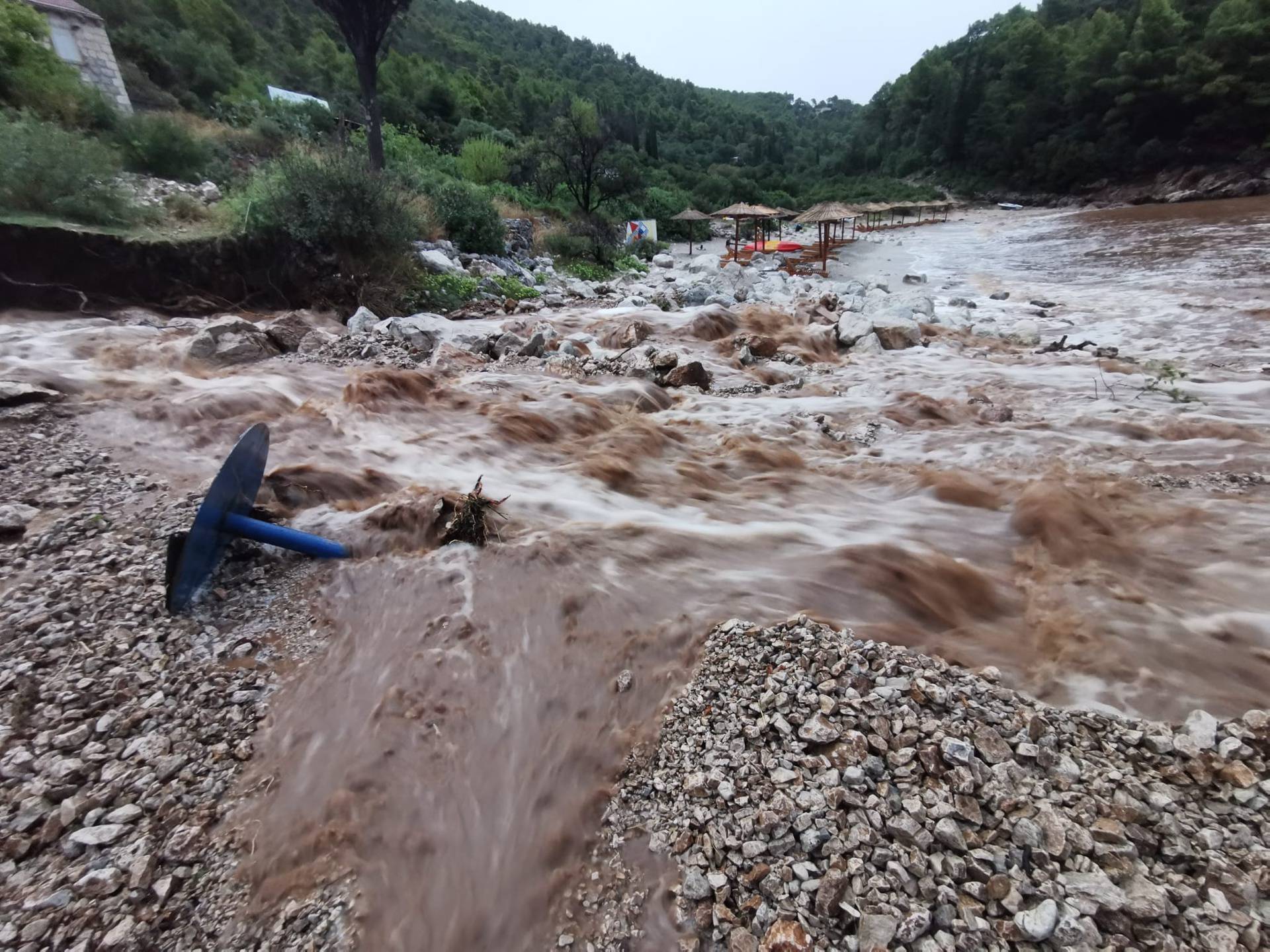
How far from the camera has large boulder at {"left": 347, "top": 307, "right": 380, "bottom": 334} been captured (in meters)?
7.18

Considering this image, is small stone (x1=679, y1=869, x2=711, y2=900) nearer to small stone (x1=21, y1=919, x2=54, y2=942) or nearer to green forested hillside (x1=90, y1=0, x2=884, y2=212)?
small stone (x1=21, y1=919, x2=54, y2=942)

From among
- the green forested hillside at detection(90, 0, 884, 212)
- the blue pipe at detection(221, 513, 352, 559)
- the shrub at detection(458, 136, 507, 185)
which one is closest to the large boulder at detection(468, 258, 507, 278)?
the green forested hillside at detection(90, 0, 884, 212)

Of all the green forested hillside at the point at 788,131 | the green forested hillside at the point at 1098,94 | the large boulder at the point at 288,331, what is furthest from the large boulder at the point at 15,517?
the green forested hillside at the point at 1098,94

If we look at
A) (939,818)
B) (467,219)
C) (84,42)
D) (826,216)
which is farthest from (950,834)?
(84,42)

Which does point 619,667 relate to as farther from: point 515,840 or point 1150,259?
point 1150,259

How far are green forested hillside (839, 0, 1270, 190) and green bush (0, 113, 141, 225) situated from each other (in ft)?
176

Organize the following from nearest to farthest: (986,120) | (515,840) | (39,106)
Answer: (515,840) < (39,106) < (986,120)

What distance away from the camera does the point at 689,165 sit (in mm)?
58969

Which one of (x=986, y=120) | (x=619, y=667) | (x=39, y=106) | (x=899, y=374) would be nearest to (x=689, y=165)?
(x=986, y=120)

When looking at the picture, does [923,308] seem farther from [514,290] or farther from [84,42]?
[84,42]

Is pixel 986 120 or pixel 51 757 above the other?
pixel 986 120

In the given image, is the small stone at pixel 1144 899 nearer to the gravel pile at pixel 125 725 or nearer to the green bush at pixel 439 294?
the gravel pile at pixel 125 725

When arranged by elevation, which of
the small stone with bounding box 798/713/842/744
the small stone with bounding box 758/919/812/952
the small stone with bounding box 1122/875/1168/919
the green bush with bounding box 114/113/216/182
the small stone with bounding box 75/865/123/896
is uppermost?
the green bush with bounding box 114/113/216/182

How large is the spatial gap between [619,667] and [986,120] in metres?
75.3
